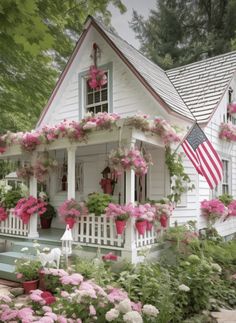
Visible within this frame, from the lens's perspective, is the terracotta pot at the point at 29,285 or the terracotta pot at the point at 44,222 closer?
the terracotta pot at the point at 29,285

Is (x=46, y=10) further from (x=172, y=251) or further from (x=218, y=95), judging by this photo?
(x=218, y=95)

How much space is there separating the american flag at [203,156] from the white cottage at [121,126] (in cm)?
78

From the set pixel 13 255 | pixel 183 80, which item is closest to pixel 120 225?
pixel 13 255

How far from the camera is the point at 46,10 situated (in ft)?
9.95

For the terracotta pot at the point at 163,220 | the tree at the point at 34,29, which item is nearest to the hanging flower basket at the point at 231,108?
the terracotta pot at the point at 163,220

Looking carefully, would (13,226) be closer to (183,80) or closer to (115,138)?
(115,138)

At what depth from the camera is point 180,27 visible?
2512 cm

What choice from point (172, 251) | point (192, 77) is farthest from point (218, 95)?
point (172, 251)

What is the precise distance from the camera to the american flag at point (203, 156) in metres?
6.85

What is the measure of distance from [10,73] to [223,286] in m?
5.27

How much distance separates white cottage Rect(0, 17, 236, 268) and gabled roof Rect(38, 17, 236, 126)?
32mm

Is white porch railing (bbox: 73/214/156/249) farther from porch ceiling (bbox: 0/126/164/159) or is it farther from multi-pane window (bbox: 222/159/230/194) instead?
multi-pane window (bbox: 222/159/230/194)

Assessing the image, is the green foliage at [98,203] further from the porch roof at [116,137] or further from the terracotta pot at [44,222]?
the terracotta pot at [44,222]

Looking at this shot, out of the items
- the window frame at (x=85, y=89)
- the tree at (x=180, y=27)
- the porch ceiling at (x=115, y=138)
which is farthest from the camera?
the tree at (x=180, y=27)
